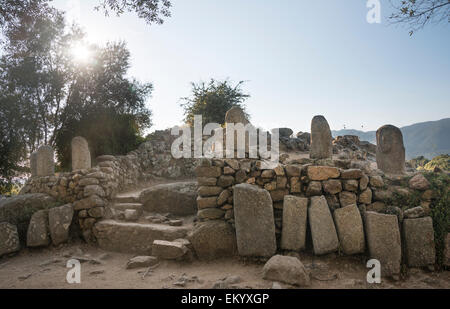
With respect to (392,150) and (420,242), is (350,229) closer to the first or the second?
(420,242)

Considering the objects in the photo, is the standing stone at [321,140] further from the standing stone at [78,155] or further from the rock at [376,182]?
the standing stone at [78,155]

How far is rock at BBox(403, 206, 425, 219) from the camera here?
4.21m

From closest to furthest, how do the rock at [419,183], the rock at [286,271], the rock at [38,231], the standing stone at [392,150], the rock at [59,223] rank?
the rock at [286,271]
the rock at [419,183]
the standing stone at [392,150]
the rock at [38,231]
the rock at [59,223]

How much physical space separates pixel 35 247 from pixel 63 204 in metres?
1.18

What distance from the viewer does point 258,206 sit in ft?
14.5

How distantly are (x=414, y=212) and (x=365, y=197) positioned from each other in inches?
29.5

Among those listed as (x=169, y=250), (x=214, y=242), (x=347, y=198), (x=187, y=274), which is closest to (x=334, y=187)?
(x=347, y=198)

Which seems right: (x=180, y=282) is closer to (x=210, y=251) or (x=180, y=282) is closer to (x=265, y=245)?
(x=210, y=251)

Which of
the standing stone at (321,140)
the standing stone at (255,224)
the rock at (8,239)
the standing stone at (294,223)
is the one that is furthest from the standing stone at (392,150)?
the rock at (8,239)

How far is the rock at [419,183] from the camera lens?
4.49m

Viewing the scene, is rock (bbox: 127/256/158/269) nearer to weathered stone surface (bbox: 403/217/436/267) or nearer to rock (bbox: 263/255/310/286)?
rock (bbox: 263/255/310/286)

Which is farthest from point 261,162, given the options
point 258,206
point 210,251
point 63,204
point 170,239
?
point 63,204

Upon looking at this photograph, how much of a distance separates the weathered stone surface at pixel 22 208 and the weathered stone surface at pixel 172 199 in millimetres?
2401

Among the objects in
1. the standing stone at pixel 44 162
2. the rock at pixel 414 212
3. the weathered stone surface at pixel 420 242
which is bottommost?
the weathered stone surface at pixel 420 242
